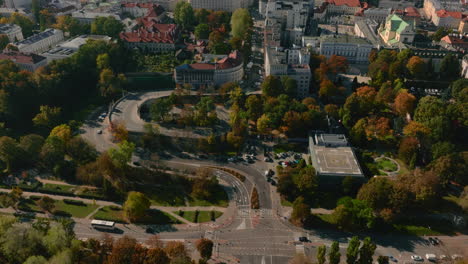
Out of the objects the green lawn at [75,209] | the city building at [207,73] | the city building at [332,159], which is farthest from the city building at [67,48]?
the city building at [332,159]

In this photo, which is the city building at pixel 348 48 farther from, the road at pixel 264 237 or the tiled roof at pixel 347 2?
the road at pixel 264 237

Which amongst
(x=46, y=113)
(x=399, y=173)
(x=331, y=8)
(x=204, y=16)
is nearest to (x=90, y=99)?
(x=46, y=113)

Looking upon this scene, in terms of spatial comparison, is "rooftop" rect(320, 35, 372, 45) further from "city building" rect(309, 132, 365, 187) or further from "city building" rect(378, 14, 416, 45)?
"city building" rect(309, 132, 365, 187)

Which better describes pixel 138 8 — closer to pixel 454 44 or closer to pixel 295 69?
pixel 295 69

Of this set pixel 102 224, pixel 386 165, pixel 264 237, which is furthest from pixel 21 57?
pixel 386 165

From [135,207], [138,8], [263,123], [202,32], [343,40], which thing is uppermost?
[138,8]

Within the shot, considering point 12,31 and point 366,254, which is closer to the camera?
point 366,254

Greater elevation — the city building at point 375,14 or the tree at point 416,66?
the city building at point 375,14
